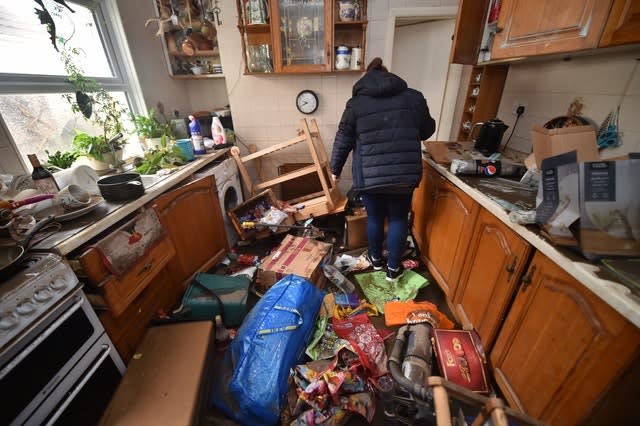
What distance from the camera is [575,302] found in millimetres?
717

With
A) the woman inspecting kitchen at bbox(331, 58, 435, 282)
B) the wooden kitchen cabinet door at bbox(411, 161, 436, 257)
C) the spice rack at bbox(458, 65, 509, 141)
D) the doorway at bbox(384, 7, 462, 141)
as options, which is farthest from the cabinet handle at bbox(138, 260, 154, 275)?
the doorway at bbox(384, 7, 462, 141)

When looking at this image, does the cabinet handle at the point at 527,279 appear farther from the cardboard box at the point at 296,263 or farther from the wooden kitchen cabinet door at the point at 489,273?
the cardboard box at the point at 296,263

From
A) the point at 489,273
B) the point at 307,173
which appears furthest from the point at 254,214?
the point at 489,273

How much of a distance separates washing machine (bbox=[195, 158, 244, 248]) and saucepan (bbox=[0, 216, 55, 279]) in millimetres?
956

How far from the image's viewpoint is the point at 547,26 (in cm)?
108

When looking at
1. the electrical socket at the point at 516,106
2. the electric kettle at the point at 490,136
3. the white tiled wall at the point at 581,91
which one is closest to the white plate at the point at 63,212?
the electric kettle at the point at 490,136

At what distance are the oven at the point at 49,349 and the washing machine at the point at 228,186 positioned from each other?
1060 mm

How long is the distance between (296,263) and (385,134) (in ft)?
3.15

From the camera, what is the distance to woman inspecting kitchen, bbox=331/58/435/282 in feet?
4.44

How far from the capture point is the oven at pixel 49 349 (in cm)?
65

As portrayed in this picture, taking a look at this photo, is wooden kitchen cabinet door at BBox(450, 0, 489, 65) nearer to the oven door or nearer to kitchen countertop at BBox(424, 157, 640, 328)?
kitchen countertop at BBox(424, 157, 640, 328)

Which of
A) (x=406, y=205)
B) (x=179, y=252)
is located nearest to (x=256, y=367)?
(x=179, y=252)

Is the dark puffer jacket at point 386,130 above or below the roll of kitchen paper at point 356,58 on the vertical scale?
below

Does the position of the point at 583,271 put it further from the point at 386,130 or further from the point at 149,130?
the point at 149,130
